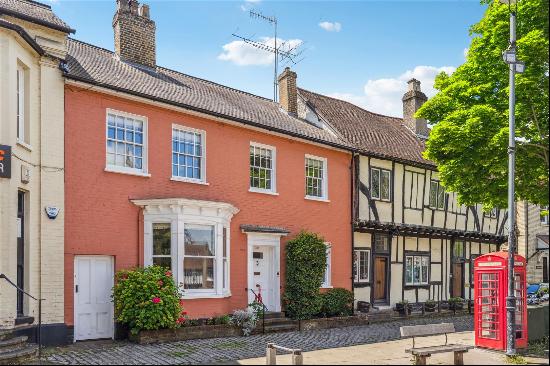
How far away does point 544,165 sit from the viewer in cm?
1431

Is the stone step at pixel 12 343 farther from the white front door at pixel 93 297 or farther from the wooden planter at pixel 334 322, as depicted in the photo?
the wooden planter at pixel 334 322

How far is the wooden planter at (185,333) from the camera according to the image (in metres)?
13.6

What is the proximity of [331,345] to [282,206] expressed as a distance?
19.0 feet

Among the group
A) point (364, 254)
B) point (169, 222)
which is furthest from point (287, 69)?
point (169, 222)

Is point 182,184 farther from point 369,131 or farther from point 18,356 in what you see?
point 369,131

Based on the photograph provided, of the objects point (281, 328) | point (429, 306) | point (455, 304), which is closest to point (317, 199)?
point (281, 328)

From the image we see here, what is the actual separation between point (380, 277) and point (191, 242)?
9.78 m

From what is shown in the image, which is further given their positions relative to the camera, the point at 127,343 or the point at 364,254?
the point at 364,254

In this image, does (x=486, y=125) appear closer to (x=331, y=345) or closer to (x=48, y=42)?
(x=331, y=345)

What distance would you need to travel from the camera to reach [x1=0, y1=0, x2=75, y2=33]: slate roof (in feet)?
42.7

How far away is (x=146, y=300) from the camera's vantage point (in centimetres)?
1359

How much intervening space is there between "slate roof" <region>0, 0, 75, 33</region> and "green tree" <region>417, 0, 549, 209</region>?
33.9ft

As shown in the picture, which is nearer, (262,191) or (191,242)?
(191,242)

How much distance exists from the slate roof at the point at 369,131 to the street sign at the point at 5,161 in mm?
12887
